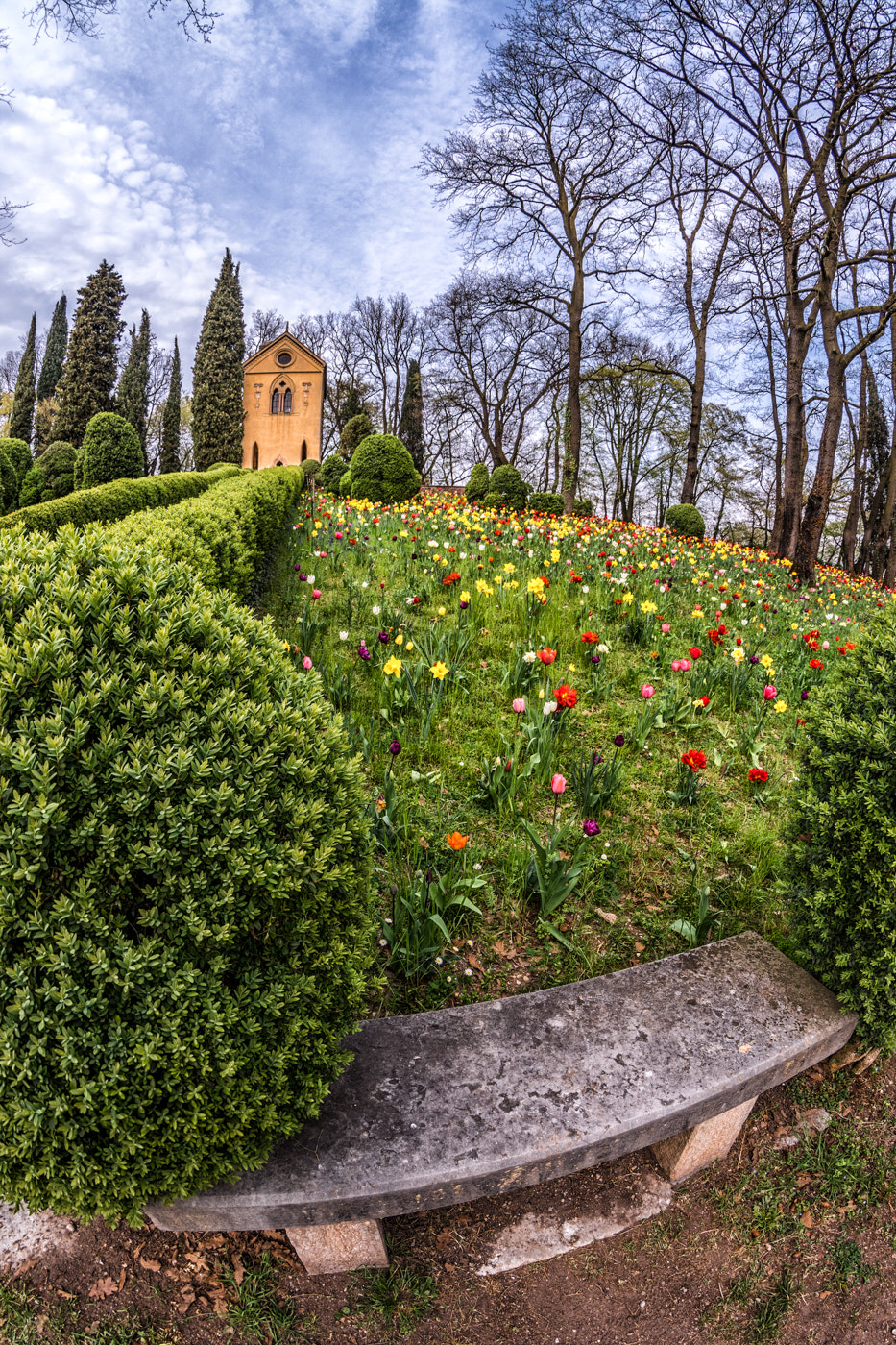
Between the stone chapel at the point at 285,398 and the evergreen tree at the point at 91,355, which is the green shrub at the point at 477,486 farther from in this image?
the evergreen tree at the point at 91,355

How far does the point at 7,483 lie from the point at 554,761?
1745cm

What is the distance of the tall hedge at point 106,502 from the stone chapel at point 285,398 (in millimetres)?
21340

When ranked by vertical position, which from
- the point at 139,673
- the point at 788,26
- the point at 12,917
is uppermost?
the point at 788,26

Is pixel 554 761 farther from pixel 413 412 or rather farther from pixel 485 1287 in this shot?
pixel 413 412

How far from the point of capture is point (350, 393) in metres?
36.7

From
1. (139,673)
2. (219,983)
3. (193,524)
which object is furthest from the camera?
(193,524)

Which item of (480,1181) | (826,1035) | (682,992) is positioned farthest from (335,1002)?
(826,1035)

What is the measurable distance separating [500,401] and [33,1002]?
3487cm

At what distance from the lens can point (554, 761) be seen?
125 inches

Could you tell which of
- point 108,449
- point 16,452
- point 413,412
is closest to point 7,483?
point 16,452

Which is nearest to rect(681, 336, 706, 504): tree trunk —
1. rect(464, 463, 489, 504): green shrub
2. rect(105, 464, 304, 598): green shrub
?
rect(464, 463, 489, 504): green shrub

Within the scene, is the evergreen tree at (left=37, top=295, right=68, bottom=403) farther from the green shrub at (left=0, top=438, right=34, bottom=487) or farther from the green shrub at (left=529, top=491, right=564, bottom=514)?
the green shrub at (left=529, top=491, right=564, bottom=514)

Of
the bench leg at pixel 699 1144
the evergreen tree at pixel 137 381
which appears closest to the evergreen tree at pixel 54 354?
the evergreen tree at pixel 137 381

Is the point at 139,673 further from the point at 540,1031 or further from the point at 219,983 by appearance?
the point at 540,1031
